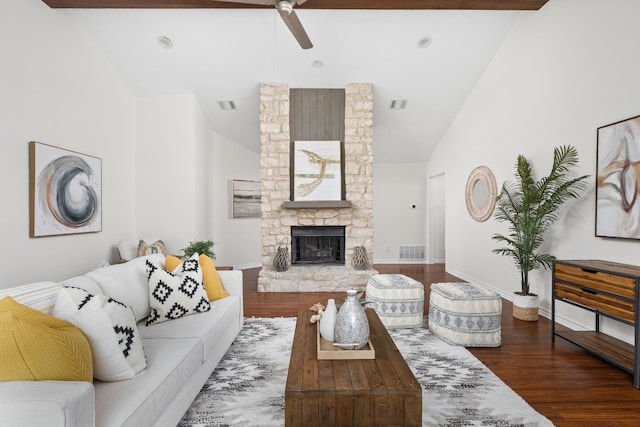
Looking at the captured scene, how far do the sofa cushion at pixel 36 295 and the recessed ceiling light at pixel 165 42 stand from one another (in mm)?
3851

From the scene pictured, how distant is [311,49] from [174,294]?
146 inches

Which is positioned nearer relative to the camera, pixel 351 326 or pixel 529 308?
pixel 351 326

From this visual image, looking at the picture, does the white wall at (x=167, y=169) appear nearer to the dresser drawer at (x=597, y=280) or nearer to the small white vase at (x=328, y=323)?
the small white vase at (x=328, y=323)

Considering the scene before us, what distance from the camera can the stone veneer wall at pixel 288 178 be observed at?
5.27m

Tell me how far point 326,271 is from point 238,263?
243 cm

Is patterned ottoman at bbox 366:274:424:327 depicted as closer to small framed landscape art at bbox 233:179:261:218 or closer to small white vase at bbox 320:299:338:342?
small white vase at bbox 320:299:338:342

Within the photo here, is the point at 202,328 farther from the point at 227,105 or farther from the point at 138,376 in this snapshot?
the point at 227,105

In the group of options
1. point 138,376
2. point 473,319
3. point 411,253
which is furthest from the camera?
point 411,253

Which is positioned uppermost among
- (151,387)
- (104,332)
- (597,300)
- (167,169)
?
(167,169)

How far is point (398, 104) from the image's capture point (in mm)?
5637

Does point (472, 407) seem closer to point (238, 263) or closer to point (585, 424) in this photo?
point (585, 424)

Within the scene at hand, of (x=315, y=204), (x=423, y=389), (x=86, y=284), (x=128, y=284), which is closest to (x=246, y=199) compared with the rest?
(x=315, y=204)

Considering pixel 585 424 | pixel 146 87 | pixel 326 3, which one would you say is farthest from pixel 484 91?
pixel 146 87

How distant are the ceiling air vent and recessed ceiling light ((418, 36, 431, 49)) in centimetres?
105
